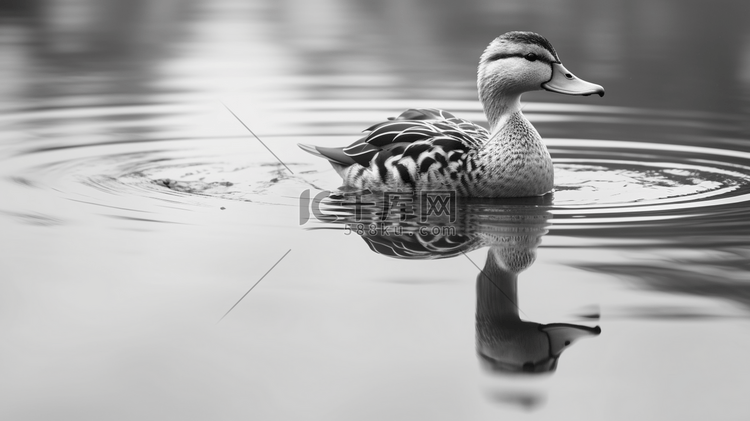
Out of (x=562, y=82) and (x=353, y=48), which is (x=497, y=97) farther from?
(x=353, y=48)

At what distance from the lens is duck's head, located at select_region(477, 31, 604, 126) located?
8.23 meters

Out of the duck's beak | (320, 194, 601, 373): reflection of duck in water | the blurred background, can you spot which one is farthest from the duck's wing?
the blurred background

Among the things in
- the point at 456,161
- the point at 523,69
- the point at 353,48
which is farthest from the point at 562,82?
the point at 353,48

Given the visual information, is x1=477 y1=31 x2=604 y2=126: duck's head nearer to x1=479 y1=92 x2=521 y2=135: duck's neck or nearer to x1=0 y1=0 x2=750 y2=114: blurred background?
x1=479 y1=92 x2=521 y2=135: duck's neck

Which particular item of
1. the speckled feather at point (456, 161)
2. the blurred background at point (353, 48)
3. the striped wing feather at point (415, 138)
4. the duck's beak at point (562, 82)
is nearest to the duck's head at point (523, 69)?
the duck's beak at point (562, 82)

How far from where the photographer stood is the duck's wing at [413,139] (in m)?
8.05

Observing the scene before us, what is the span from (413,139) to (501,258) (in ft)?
7.80

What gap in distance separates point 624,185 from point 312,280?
3.85 meters

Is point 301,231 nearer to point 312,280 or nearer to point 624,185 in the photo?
point 312,280

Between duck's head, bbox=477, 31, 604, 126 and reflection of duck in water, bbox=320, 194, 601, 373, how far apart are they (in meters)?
1.08

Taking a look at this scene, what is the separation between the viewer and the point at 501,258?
20.0 feet

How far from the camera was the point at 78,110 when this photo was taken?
41.0 feet

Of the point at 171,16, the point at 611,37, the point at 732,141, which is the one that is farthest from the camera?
the point at 171,16

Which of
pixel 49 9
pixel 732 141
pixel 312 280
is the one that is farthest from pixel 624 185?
pixel 49 9
